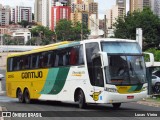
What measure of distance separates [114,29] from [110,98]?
5622 centimetres

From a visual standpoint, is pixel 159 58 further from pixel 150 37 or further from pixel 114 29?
pixel 114 29

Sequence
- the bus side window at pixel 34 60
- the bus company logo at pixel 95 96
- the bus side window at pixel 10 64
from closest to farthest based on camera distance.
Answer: the bus company logo at pixel 95 96 → the bus side window at pixel 34 60 → the bus side window at pixel 10 64

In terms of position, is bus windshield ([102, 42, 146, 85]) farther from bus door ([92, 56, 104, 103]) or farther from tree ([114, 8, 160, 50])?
tree ([114, 8, 160, 50])

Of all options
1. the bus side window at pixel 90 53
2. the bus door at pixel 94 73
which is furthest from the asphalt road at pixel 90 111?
the bus side window at pixel 90 53

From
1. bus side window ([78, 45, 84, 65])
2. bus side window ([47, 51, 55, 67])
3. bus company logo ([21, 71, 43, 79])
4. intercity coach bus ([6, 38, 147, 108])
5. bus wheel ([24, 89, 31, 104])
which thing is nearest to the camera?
intercity coach bus ([6, 38, 147, 108])

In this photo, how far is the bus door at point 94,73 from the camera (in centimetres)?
1875

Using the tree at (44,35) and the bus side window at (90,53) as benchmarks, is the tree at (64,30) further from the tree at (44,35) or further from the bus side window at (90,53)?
the bus side window at (90,53)

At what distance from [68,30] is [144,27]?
39.0 meters

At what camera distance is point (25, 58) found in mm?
26812

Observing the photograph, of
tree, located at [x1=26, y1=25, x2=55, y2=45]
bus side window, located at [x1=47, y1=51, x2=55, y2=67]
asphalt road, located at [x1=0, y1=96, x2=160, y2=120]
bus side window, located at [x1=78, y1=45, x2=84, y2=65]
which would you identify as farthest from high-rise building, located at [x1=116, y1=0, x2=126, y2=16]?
bus side window, located at [x1=78, y1=45, x2=84, y2=65]

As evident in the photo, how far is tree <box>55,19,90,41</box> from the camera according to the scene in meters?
105

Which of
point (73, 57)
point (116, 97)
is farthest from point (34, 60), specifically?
point (116, 97)

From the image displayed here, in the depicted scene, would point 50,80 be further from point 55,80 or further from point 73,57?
point 73,57

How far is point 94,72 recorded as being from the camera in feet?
63.0
